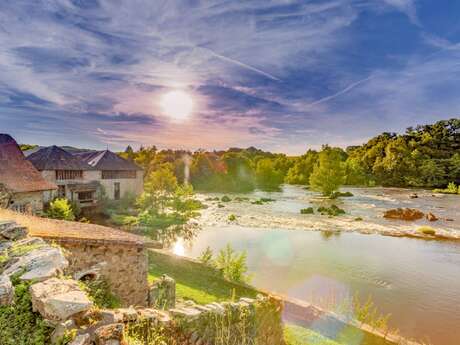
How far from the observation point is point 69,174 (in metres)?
27.9

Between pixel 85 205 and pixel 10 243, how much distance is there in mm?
25003

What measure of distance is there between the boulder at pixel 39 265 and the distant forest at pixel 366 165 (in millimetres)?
46262

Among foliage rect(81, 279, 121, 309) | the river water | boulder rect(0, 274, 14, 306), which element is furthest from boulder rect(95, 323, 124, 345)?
the river water

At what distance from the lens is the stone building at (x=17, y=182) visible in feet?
50.2

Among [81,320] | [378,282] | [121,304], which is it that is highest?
[81,320]

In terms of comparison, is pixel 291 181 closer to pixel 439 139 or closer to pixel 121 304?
pixel 439 139

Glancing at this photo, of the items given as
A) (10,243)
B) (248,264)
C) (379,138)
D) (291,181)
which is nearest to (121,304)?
(10,243)

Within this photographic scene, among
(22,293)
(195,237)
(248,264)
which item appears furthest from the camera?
(195,237)

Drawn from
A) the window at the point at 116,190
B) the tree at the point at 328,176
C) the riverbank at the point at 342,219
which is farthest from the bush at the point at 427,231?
the window at the point at 116,190

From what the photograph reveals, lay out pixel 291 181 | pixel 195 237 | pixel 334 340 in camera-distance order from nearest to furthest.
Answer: pixel 334 340, pixel 195 237, pixel 291 181

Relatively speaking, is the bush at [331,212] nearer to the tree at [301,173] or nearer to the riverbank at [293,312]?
the riverbank at [293,312]

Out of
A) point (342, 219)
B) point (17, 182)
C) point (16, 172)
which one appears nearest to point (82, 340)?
point (17, 182)

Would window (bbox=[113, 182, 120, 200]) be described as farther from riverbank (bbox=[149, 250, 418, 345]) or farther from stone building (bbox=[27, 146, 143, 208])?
riverbank (bbox=[149, 250, 418, 345])

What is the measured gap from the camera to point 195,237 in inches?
830
